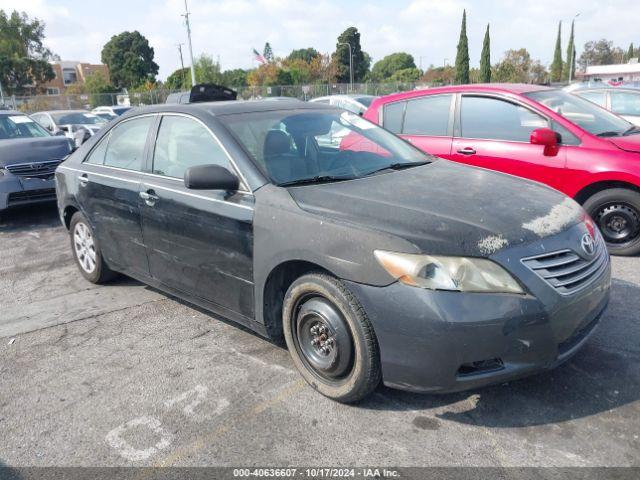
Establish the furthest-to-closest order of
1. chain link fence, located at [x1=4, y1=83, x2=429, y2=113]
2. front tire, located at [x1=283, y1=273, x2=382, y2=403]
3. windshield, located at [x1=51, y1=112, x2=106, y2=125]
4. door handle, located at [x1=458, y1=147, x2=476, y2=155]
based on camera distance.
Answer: chain link fence, located at [x1=4, y1=83, x2=429, y2=113] < windshield, located at [x1=51, y1=112, x2=106, y2=125] < door handle, located at [x1=458, y1=147, x2=476, y2=155] < front tire, located at [x1=283, y1=273, x2=382, y2=403]

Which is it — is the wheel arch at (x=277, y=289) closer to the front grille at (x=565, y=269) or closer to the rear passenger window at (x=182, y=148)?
the rear passenger window at (x=182, y=148)

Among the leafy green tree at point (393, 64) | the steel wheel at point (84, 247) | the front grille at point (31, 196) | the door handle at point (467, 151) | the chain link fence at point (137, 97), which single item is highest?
the leafy green tree at point (393, 64)

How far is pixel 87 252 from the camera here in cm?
501

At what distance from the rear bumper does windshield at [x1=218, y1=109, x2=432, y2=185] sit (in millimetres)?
1051

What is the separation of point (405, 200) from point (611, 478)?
1625 mm

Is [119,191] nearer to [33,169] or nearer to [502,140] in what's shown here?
[502,140]

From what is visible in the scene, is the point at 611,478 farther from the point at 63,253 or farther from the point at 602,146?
the point at 63,253

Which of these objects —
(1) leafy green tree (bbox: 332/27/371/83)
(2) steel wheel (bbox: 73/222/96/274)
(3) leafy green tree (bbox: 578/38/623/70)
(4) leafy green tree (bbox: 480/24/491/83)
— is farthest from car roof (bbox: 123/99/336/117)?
(3) leafy green tree (bbox: 578/38/623/70)

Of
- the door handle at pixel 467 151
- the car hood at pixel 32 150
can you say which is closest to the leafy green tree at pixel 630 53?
the door handle at pixel 467 151

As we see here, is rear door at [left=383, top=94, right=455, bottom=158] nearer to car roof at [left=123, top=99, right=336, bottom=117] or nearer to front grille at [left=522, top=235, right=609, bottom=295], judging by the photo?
car roof at [left=123, top=99, right=336, bottom=117]

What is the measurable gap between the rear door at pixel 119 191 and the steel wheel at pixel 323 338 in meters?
1.65

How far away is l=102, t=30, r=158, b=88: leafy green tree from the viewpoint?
3356 inches

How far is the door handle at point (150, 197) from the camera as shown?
3830mm

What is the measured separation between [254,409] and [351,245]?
3.58ft
